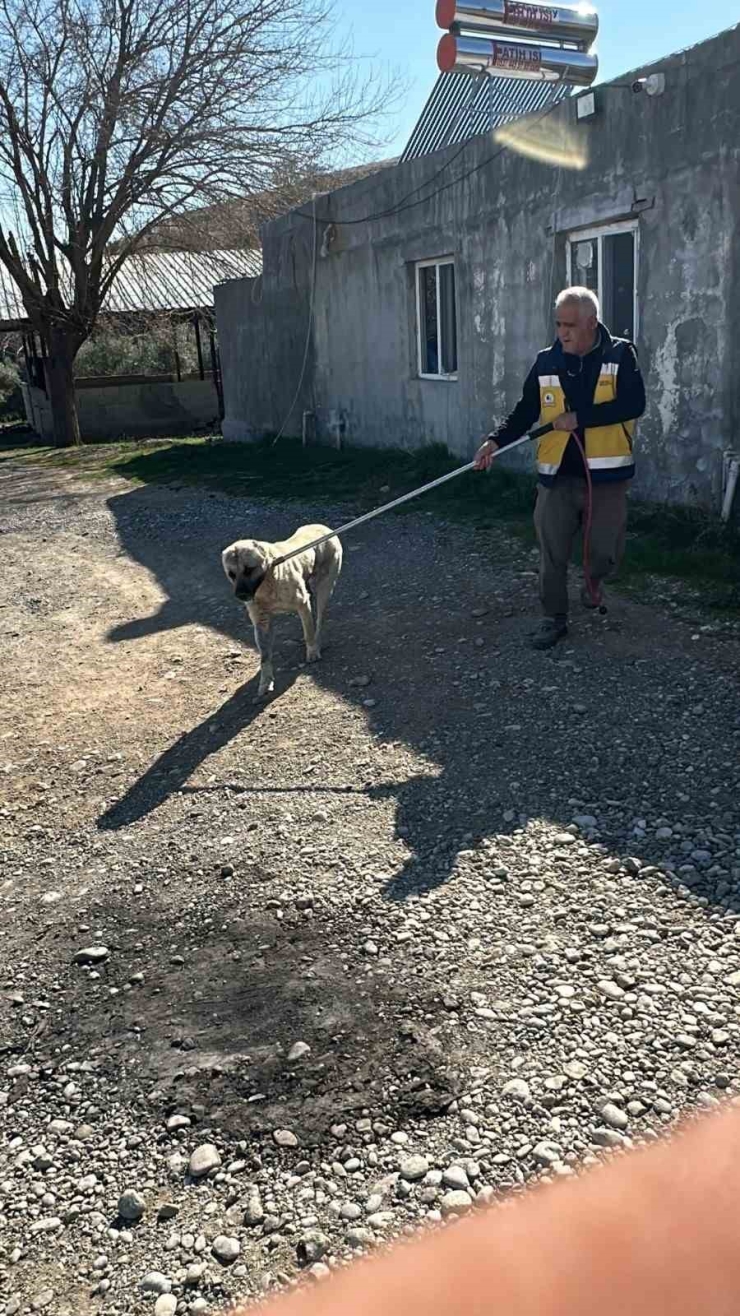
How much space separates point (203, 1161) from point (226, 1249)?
27cm

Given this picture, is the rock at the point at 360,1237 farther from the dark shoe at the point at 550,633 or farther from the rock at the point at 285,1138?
the dark shoe at the point at 550,633

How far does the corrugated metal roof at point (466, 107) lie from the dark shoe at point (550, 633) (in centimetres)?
922

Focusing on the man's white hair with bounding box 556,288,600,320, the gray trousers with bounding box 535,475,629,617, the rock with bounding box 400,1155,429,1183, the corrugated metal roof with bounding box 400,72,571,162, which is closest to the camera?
the rock with bounding box 400,1155,429,1183

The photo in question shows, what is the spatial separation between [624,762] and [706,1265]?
94.2 inches

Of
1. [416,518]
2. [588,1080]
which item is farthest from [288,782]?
[416,518]

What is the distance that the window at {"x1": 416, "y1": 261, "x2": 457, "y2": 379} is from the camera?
38.5 feet

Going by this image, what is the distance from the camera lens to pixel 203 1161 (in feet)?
8.30

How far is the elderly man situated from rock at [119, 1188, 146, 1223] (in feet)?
12.6

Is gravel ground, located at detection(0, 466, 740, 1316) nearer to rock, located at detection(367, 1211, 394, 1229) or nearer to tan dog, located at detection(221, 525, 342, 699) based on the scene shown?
rock, located at detection(367, 1211, 394, 1229)

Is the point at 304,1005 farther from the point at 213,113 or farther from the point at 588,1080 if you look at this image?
the point at 213,113

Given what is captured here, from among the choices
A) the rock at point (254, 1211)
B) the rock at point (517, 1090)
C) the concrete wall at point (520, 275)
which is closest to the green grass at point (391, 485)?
the concrete wall at point (520, 275)

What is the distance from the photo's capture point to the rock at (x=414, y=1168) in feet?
7.98

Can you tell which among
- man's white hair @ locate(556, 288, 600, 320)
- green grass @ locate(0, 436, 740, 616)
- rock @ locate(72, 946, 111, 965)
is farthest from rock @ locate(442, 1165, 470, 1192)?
green grass @ locate(0, 436, 740, 616)

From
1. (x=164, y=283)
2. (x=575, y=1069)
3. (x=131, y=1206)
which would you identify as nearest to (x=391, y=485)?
(x=575, y=1069)
